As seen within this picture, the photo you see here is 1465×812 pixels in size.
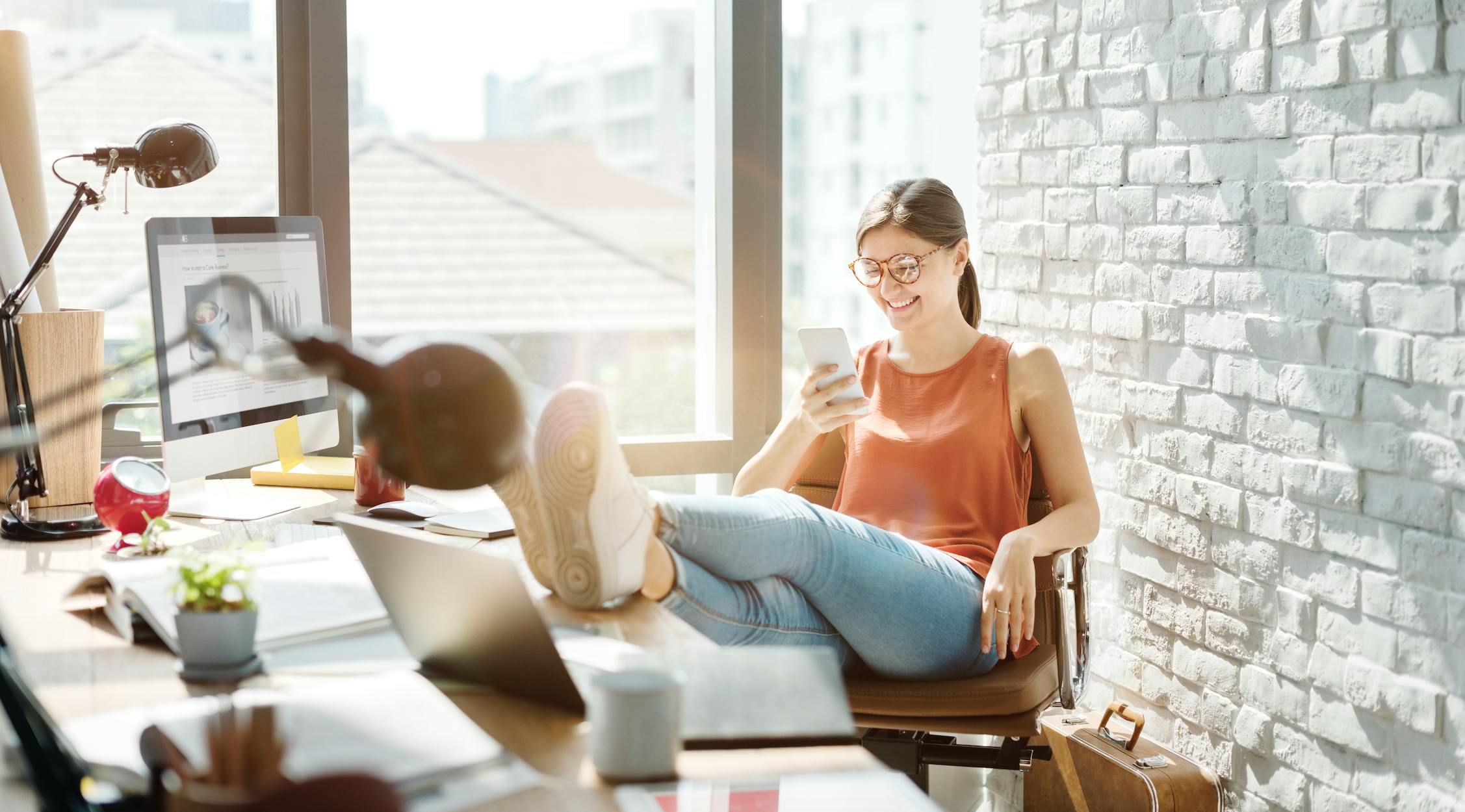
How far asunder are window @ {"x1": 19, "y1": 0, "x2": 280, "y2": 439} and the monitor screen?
0.48 meters

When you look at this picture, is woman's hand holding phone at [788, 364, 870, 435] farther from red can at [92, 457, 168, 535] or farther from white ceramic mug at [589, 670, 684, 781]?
white ceramic mug at [589, 670, 684, 781]

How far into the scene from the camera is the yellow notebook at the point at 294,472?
7.23 feet

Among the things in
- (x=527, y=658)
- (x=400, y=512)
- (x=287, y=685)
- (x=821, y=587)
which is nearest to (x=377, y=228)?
(x=400, y=512)

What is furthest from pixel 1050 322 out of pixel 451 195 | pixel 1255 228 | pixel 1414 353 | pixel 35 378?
pixel 35 378

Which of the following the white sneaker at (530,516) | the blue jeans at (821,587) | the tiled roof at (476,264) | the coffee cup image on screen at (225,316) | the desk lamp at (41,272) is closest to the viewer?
the white sneaker at (530,516)

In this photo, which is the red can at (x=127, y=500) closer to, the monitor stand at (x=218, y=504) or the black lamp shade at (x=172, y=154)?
the monitor stand at (x=218, y=504)

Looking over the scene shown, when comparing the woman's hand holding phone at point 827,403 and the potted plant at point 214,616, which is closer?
the potted plant at point 214,616

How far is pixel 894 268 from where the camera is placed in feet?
7.39

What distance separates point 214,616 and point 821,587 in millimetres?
932

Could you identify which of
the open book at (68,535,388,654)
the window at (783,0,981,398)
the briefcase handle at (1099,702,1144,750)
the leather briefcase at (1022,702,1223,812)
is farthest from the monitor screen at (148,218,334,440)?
the briefcase handle at (1099,702,1144,750)

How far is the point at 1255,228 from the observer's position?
2.04 m

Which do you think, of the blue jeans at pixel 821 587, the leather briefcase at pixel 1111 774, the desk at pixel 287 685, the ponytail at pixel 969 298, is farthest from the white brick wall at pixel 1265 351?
the desk at pixel 287 685

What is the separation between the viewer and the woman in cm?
124

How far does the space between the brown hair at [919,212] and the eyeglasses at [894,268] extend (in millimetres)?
33
